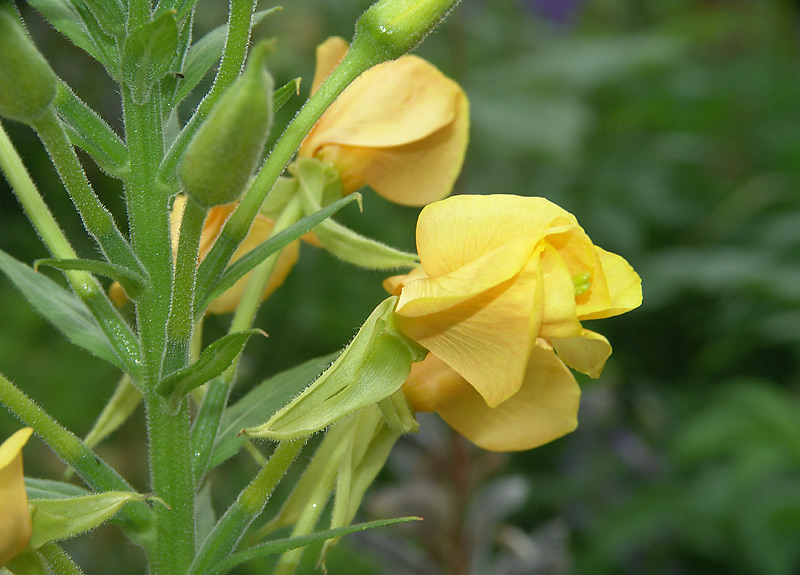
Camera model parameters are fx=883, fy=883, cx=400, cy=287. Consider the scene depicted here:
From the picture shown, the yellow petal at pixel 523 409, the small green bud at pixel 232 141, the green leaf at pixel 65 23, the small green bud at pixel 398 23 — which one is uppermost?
the green leaf at pixel 65 23

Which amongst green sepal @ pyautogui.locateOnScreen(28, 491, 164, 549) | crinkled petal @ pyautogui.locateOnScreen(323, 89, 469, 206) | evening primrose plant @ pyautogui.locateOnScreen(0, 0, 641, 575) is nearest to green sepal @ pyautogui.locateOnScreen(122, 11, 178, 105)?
evening primrose plant @ pyautogui.locateOnScreen(0, 0, 641, 575)

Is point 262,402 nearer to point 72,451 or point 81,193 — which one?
point 72,451

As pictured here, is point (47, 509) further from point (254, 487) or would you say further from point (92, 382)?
point (92, 382)

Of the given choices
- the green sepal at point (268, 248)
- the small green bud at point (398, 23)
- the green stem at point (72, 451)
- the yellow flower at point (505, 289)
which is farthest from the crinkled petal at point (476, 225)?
the green stem at point (72, 451)

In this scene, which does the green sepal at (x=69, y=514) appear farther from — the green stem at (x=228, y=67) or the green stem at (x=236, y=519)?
the green stem at (x=228, y=67)

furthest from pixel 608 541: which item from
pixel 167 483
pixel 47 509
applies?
pixel 47 509

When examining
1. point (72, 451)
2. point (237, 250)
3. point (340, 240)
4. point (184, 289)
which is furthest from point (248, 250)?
point (72, 451)
